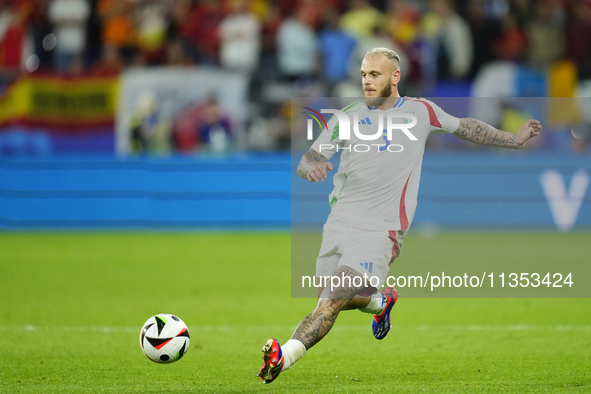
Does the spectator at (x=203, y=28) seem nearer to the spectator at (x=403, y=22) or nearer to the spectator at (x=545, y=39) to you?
the spectator at (x=403, y=22)

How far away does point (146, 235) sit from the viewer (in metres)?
15.0

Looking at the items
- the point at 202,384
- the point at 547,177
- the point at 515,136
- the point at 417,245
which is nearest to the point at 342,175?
the point at 515,136

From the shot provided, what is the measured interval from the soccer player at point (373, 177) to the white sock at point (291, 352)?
0.97 ft

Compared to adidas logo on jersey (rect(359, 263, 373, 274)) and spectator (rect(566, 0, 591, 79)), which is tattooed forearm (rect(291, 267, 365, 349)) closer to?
adidas logo on jersey (rect(359, 263, 373, 274))

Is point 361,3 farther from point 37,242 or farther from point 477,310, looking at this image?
point 477,310

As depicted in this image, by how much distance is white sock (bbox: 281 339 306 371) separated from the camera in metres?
4.98

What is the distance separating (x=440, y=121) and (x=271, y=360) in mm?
2156

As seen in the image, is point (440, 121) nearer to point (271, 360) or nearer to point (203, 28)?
point (271, 360)

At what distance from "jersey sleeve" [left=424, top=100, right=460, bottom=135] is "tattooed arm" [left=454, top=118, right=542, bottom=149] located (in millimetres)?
50

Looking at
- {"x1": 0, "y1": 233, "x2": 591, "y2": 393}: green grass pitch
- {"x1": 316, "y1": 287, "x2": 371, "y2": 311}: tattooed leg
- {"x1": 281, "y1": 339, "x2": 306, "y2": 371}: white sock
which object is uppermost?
{"x1": 316, "y1": 287, "x2": 371, "y2": 311}: tattooed leg

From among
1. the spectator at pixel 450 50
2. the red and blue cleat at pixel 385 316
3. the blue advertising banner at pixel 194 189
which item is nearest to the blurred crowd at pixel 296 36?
the spectator at pixel 450 50

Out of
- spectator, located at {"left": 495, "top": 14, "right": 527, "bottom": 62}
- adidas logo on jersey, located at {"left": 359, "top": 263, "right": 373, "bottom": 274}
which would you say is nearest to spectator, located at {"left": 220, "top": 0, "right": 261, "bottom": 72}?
spectator, located at {"left": 495, "top": 14, "right": 527, "bottom": 62}

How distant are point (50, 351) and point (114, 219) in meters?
8.60

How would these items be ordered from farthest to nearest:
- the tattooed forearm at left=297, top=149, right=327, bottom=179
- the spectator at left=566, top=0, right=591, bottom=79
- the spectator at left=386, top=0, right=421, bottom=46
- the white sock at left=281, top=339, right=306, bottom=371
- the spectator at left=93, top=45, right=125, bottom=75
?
the spectator at left=386, top=0, right=421, bottom=46, the spectator at left=566, top=0, right=591, bottom=79, the spectator at left=93, top=45, right=125, bottom=75, the tattooed forearm at left=297, top=149, right=327, bottom=179, the white sock at left=281, top=339, right=306, bottom=371
